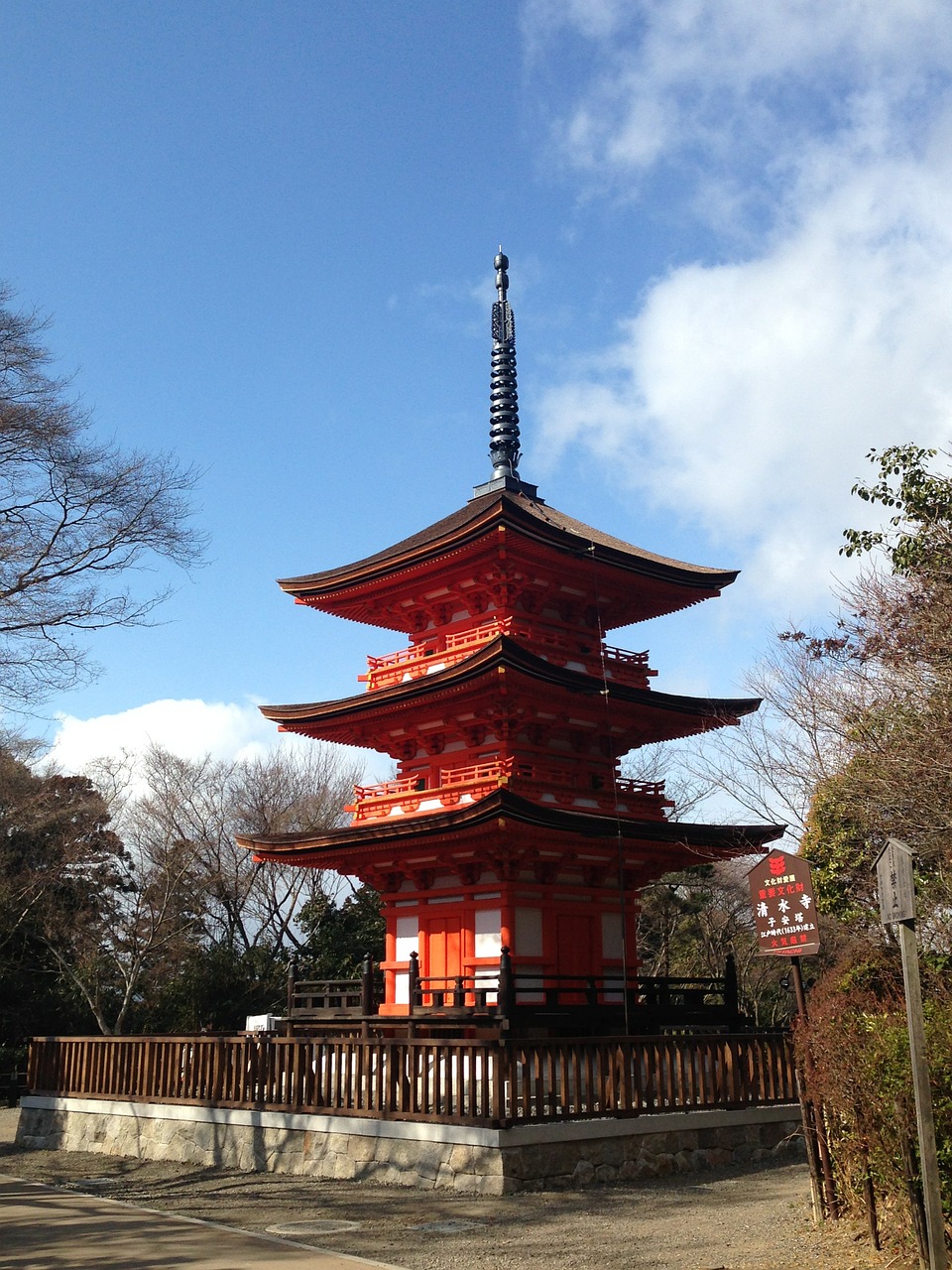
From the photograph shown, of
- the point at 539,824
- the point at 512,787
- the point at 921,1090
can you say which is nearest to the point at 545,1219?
the point at 921,1090

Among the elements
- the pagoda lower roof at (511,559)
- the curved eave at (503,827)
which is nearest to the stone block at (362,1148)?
the curved eave at (503,827)

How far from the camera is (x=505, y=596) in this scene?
21500mm

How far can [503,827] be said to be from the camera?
18.4 m

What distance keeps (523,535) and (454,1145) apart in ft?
36.3

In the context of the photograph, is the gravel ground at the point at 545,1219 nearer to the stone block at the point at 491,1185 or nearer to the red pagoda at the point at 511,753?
the stone block at the point at 491,1185

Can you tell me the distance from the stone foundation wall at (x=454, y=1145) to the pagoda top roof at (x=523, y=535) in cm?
1039

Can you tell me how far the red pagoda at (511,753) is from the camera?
766 inches

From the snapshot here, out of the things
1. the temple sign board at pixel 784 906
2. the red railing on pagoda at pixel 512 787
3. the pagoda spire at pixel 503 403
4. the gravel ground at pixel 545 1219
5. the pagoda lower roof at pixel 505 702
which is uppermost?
the pagoda spire at pixel 503 403

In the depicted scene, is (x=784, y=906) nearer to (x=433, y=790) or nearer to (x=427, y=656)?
(x=433, y=790)

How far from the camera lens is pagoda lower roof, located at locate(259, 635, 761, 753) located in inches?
761

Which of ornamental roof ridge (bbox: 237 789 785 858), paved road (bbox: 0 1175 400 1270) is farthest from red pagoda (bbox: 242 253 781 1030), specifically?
paved road (bbox: 0 1175 400 1270)

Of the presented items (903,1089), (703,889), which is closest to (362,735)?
(903,1089)

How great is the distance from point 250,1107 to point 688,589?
13.5 m

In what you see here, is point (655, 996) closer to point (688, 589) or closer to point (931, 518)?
point (688, 589)
